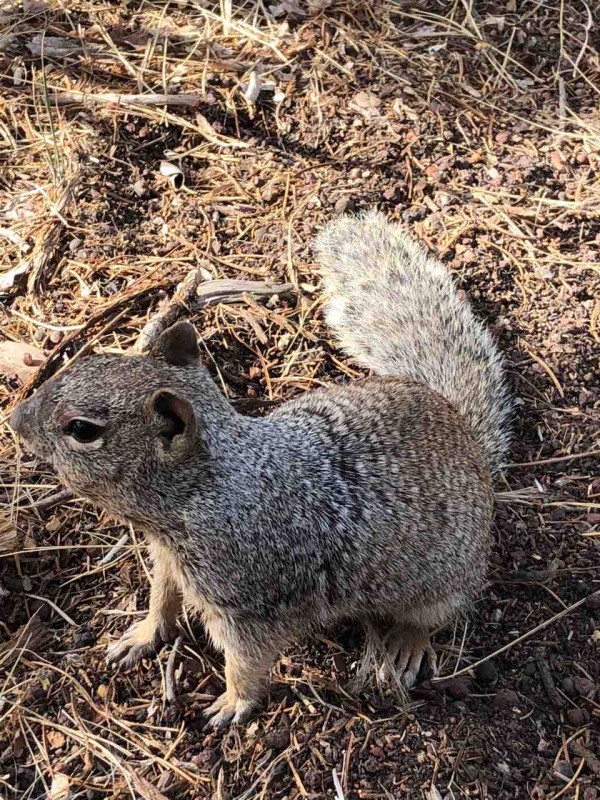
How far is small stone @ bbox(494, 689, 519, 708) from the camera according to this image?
9.34 feet

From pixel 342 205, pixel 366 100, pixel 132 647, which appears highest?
pixel 366 100

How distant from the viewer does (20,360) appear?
3.45m

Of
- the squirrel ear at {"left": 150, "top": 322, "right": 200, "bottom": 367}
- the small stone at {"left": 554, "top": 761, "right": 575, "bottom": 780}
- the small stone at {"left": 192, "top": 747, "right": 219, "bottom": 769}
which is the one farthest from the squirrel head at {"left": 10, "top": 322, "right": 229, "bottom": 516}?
the small stone at {"left": 554, "top": 761, "right": 575, "bottom": 780}

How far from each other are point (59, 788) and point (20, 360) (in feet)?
5.66

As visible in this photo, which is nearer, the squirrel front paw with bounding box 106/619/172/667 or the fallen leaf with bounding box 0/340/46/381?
the squirrel front paw with bounding box 106/619/172/667

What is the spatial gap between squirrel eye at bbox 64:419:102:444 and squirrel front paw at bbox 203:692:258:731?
108 centimetres

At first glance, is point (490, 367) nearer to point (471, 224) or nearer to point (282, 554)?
point (471, 224)

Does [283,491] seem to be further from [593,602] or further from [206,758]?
Answer: [593,602]

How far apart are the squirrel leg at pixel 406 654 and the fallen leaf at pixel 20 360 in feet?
6.13

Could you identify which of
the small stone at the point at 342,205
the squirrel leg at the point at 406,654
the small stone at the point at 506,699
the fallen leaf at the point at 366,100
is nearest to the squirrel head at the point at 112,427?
the squirrel leg at the point at 406,654

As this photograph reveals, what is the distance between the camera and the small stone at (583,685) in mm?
2887

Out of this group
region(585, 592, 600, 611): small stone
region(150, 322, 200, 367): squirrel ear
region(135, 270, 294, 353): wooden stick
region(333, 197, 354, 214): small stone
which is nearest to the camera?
region(150, 322, 200, 367): squirrel ear

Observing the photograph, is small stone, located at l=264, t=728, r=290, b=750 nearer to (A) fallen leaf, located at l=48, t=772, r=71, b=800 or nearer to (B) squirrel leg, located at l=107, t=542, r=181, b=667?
(B) squirrel leg, located at l=107, t=542, r=181, b=667

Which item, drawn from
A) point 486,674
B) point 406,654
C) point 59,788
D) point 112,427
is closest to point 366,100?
point 112,427
